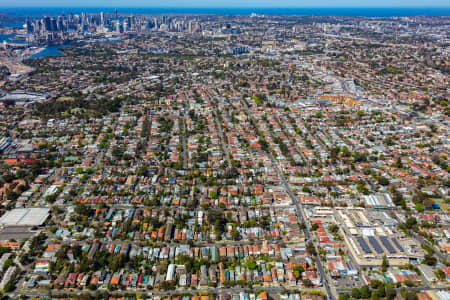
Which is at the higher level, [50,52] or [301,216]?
[50,52]

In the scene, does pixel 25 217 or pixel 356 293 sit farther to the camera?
pixel 25 217

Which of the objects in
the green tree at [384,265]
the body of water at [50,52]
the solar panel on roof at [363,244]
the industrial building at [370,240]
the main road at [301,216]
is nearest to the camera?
the main road at [301,216]

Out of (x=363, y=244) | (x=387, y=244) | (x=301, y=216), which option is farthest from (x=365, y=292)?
(x=301, y=216)

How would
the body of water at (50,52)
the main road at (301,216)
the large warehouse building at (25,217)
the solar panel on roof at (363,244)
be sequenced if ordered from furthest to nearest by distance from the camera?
the body of water at (50,52) < the large warehouse building at (25,217) < the solar panel on roof at (363,244) < the main road at (301,216)

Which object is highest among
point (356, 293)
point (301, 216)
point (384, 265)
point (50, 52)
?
point (50, 52)

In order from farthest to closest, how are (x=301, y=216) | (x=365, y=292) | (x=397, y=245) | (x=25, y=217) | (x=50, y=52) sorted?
(x=50, y=52), (x=301, y=216), (x=25, y=217), (x=397, y=245), (x=365, y=292)

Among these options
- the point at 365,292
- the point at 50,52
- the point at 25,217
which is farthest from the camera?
the point at 50,52

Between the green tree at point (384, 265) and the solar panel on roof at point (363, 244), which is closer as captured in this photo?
the green tree at point (384, 265)

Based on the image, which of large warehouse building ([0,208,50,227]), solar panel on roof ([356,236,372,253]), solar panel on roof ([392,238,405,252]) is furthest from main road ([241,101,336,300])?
large warehouse building ([0,208,50,227])

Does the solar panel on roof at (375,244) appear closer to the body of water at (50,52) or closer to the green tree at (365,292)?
the green tree at (365,292)

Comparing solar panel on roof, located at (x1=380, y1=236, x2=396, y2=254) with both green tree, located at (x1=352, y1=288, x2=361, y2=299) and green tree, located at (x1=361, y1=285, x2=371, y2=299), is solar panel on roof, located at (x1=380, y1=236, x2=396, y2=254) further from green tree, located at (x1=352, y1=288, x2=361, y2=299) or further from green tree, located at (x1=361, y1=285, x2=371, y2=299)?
green tree, located at (x1=352, y1=288, x2=361, y2=299)

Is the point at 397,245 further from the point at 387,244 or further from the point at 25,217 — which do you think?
the point at 25,217


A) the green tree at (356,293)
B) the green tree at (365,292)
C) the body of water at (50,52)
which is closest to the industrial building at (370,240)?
the green tree at (365,292)
